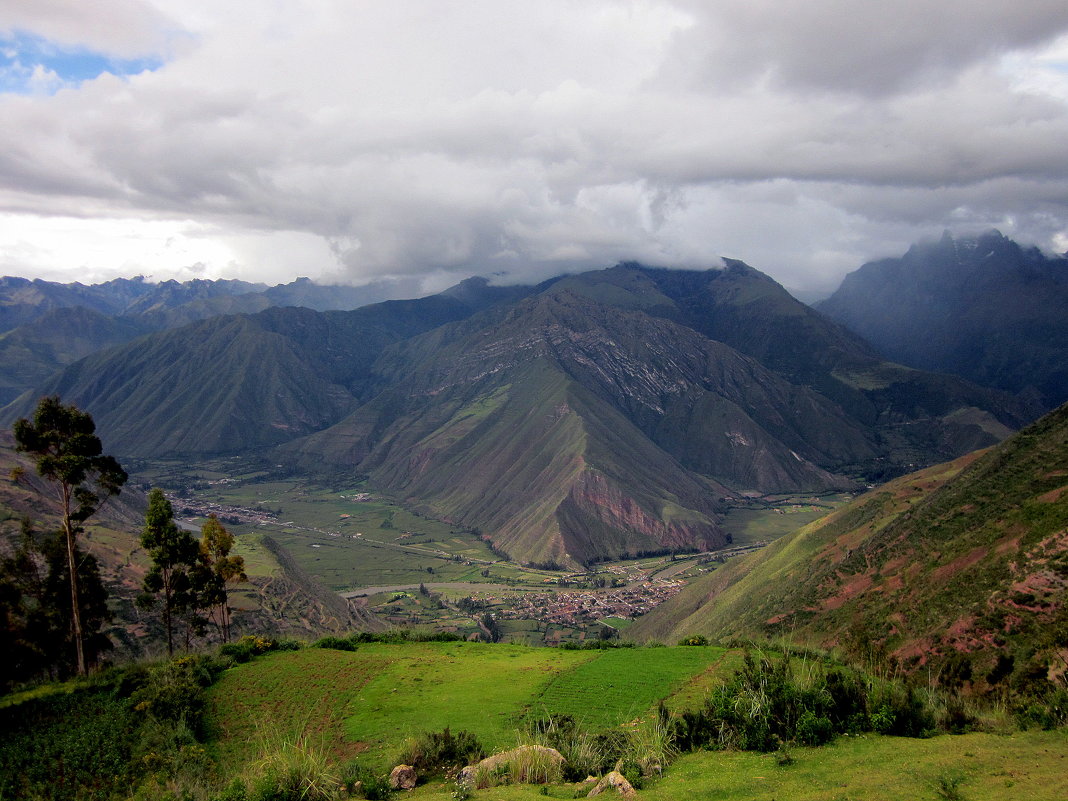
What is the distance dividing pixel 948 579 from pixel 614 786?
40.7m

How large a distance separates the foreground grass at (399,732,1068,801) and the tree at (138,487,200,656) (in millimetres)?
33601

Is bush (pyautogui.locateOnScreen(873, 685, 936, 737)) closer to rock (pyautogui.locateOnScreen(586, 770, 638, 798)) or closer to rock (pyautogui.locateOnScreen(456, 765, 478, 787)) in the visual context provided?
rock (pyautogui.locateOnScreen(586, 770, 638, 798))

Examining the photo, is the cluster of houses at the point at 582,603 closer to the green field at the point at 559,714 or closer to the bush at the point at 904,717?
the green field at the point at 559,714

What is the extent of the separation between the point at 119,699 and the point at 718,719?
32.5m

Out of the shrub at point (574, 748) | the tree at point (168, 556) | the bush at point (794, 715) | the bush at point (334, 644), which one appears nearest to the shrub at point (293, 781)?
the shrub at point (574, 748)

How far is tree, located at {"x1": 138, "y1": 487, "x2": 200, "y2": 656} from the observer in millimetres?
48031

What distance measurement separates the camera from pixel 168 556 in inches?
1927

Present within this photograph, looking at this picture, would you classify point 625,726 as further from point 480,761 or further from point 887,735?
point 887,735

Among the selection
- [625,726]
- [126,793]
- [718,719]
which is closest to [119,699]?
[126,793]

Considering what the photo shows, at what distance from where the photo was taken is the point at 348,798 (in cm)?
2347

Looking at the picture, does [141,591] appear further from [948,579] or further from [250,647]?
[948,579]

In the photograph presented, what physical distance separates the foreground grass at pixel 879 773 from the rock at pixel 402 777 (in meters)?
1.36

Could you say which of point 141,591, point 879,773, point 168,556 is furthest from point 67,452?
point 141,591

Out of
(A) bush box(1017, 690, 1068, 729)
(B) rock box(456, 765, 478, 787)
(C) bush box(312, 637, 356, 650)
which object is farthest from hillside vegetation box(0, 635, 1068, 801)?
(C) bush box(312, 637, 356, 650)
